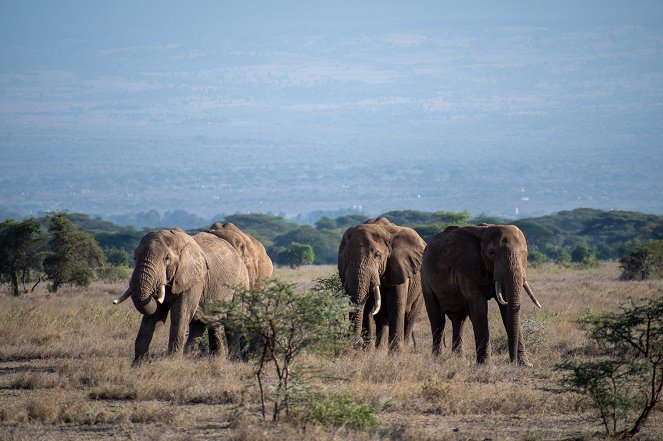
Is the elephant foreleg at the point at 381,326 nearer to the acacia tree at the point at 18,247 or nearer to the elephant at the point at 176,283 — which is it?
the elephant at the point at 176,283

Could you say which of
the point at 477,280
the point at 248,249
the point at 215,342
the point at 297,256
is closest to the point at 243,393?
the point at 215,342

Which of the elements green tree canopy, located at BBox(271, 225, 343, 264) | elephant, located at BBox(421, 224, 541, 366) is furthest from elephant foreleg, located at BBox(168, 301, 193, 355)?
green tree canopy, located at BBox(271, 225, 343, 264)

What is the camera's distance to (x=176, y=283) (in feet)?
53.4

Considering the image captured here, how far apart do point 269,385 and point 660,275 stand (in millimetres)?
23816

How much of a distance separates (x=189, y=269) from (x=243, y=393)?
4552mm

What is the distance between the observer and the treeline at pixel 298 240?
31938 mm

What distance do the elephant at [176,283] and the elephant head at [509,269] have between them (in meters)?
3.80

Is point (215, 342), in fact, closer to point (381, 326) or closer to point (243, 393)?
point (381, 326)

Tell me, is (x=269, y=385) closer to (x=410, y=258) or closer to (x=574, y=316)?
(x=410, y=258)

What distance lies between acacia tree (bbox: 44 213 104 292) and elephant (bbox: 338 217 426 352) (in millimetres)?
13241

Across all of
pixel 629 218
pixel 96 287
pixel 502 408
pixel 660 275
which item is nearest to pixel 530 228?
pixel 629 218

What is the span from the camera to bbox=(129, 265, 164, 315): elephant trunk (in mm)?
15516

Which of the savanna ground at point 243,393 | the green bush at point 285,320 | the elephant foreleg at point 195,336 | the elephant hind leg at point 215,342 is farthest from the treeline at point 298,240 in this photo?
the green bush at point 285,320

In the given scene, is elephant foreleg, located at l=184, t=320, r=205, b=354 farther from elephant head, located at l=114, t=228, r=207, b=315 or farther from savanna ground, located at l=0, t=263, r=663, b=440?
elephant head, located at l=114, t=228, r=207, b=315
